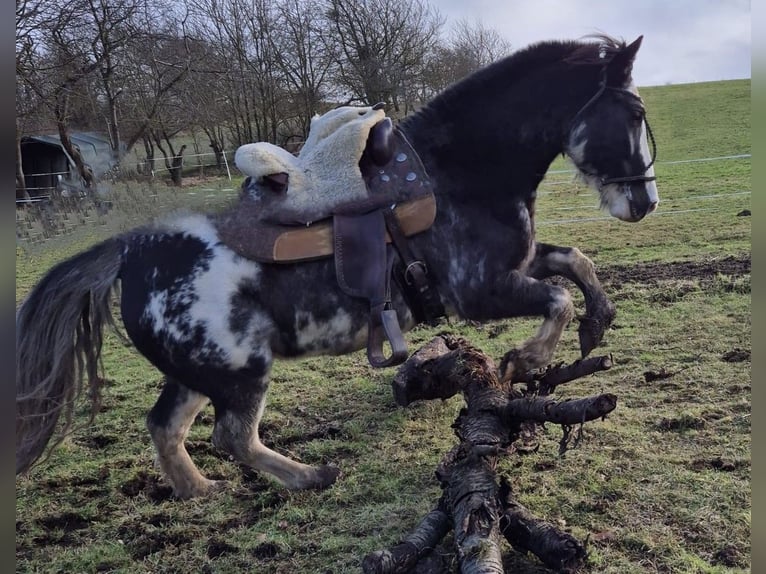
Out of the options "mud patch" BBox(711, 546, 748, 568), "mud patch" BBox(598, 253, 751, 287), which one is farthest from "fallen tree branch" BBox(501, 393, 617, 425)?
"mud patch" BBox(598, 253, 751, 287)

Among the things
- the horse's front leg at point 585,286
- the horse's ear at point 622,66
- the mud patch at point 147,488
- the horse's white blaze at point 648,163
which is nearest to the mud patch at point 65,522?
the mud patch at point 147,488

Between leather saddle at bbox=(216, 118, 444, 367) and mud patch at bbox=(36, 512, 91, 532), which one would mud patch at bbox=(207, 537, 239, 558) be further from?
leather saddle at bbox=(216, 118, 444, 367)

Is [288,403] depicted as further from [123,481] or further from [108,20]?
[108,20]

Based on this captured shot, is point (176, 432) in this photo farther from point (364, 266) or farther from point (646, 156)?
point (646, 156)

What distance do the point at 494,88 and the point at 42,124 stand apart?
13137 mm

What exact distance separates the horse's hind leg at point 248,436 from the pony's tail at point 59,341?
711 mm

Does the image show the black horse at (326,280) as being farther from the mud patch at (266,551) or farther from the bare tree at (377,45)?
the bare tree at (377,45)

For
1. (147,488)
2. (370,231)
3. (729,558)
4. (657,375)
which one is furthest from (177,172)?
(729,558)

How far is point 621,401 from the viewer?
13.4 feet

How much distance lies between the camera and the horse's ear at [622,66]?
3084 mm

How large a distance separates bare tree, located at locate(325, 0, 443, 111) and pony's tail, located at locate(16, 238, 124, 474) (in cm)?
1248

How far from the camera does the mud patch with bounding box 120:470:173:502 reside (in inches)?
136

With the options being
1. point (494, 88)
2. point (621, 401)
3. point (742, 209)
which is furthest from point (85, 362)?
point (742, 209)

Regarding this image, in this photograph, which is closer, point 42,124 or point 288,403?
point 288,403
